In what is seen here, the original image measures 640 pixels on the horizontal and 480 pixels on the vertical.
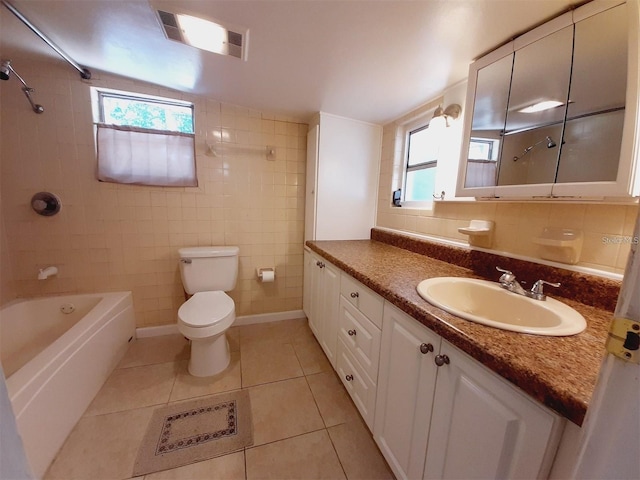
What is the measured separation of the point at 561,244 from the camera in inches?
36.0

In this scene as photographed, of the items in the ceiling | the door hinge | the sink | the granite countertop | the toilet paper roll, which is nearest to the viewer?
the door hinge

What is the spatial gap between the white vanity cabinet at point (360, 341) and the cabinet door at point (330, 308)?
0.06m

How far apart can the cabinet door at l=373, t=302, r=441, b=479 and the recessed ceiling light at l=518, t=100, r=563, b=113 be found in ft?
3.24

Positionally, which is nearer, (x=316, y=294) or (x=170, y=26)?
(x=170, y=26)

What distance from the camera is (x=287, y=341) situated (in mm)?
2066

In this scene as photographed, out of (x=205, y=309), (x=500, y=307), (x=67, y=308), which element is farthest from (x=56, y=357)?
(x=500, y=307)

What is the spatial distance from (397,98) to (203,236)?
6.05ft

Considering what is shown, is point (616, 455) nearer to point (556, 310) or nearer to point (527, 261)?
point (556, 310)

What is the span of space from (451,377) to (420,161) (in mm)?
1557

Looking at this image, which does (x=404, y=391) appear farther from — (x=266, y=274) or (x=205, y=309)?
(x=266, y=274)

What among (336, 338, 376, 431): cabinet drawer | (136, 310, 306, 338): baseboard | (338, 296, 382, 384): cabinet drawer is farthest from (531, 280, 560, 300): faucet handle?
(136, 310, 306, 338): baseboard

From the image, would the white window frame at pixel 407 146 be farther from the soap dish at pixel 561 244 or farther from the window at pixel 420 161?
the soap dish at pixel 561 244

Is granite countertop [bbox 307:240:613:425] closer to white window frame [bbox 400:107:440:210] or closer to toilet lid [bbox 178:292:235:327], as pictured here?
white window frame [bbox 400:107:440:210]

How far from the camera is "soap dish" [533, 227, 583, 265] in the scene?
0.91 m
